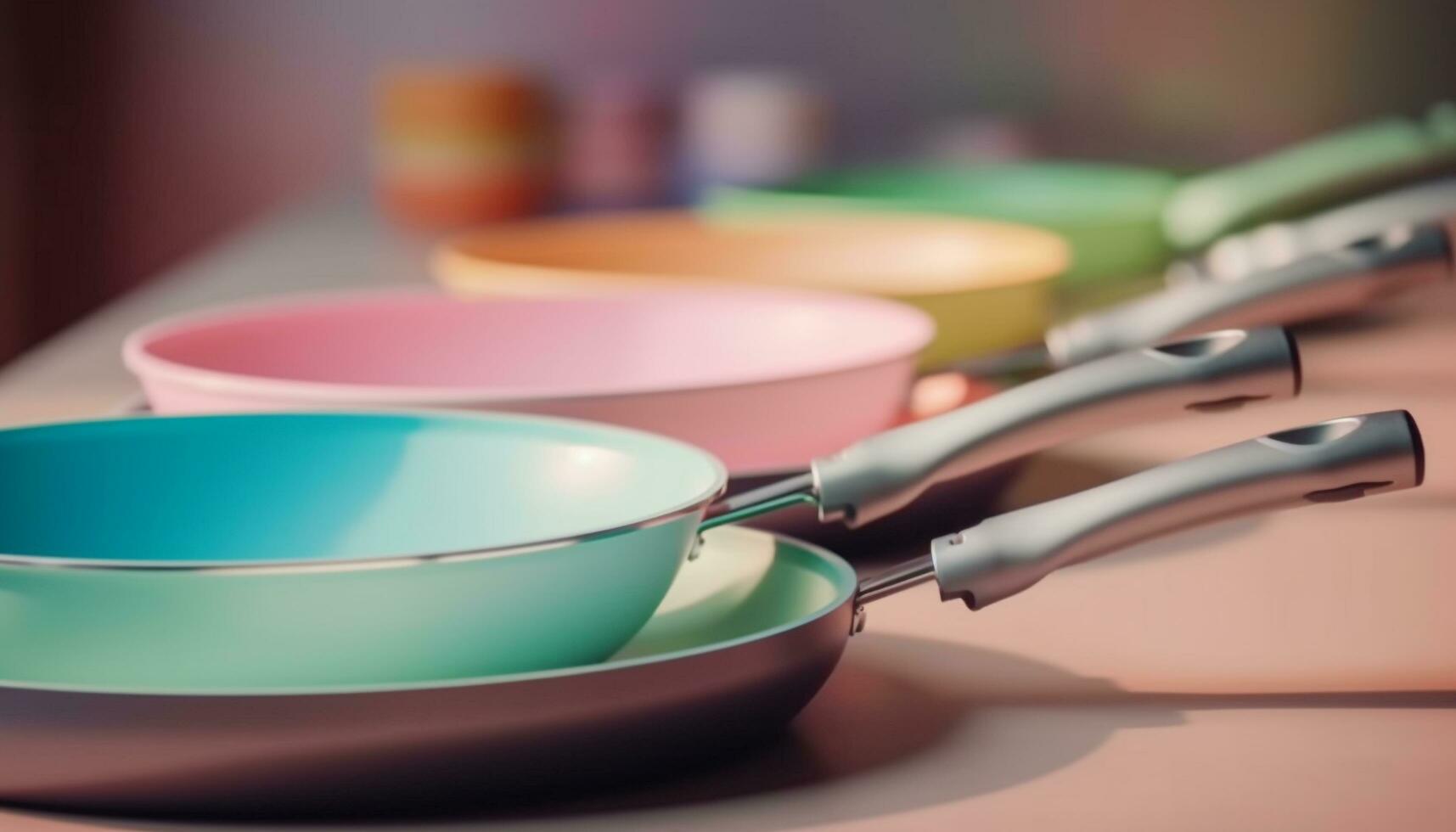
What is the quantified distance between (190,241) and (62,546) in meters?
1.90

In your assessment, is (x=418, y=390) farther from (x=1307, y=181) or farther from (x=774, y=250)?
(x=1307, y=181)

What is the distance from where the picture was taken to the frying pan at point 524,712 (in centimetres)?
40

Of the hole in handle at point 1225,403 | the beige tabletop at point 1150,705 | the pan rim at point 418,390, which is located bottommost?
the beige tabletop at point 1150,705

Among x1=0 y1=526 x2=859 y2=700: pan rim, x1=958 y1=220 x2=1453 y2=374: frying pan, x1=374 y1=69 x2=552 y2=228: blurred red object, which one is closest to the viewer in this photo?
x1=0 y1=526 x2=859 y2=700: pan rim

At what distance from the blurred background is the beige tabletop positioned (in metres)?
1.54

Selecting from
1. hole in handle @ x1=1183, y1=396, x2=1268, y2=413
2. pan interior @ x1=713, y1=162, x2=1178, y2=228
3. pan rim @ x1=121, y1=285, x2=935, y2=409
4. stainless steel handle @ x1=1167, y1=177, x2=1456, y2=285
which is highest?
hole in handle @ x1=1183, y1=396, x2=1268, y2=413

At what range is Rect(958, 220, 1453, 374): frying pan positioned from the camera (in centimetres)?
74

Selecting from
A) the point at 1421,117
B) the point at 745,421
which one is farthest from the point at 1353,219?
the point at 1421,117

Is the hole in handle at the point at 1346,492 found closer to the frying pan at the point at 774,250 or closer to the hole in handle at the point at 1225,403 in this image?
the hole in handle at the point at 1225,403

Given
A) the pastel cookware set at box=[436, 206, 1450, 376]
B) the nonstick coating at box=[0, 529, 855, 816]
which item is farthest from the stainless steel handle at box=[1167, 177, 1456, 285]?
the nonstick coating at box=[0, 529, 855, 816]

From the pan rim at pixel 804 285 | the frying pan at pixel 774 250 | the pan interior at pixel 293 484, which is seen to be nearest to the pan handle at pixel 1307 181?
the pan rim at pixel 804 285

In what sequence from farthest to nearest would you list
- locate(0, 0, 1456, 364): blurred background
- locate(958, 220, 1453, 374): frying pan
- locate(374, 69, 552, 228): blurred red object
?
locate(0, 0, 1456, 364): blurred background
locate(374, 69, 552, 228): blurred red object
locate(958, 220, 1453, 374): frying pan

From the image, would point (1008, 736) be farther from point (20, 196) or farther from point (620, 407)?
point (20, 196)

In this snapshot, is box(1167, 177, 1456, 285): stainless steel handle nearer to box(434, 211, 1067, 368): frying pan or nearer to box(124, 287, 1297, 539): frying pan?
box(434, 211, 1067, 368): frying pan
